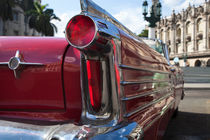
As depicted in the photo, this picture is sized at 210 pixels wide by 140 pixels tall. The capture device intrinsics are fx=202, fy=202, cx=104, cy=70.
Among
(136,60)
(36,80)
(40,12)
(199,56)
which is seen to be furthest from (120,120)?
(199,56)

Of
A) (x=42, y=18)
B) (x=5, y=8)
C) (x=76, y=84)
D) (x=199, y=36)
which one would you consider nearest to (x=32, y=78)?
(x=76, y=84)

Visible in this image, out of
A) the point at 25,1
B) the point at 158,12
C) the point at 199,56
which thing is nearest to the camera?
the point at 158,12

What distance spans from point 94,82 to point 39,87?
40 centimetres

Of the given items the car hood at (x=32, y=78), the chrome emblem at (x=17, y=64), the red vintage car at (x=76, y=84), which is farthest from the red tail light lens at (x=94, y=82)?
the chrome emblem at (x=17, y=64)

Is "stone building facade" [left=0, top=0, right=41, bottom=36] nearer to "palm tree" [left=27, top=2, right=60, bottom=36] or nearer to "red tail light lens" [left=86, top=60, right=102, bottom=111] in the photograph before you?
"palm tree" [left=27, top=2, right=60, bottom=36]

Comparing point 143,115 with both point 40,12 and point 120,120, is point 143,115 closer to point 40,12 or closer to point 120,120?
point 120,120

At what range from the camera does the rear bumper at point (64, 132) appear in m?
1.08

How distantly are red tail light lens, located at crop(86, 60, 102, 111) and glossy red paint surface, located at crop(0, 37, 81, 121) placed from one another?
11cm

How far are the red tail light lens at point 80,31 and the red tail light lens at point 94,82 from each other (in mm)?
189

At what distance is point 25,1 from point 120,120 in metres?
38.6

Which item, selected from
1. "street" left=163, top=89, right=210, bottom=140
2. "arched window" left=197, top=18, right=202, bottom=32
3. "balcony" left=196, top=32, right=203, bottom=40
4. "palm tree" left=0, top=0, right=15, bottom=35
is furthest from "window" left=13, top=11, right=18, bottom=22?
"arched window" left=197, top=18, right=202, bottom=32

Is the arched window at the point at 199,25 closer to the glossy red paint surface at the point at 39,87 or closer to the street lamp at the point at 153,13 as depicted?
the street lamp at the point at 153,13

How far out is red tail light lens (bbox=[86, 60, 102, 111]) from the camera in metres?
1.28

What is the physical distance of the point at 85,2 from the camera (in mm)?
1202
